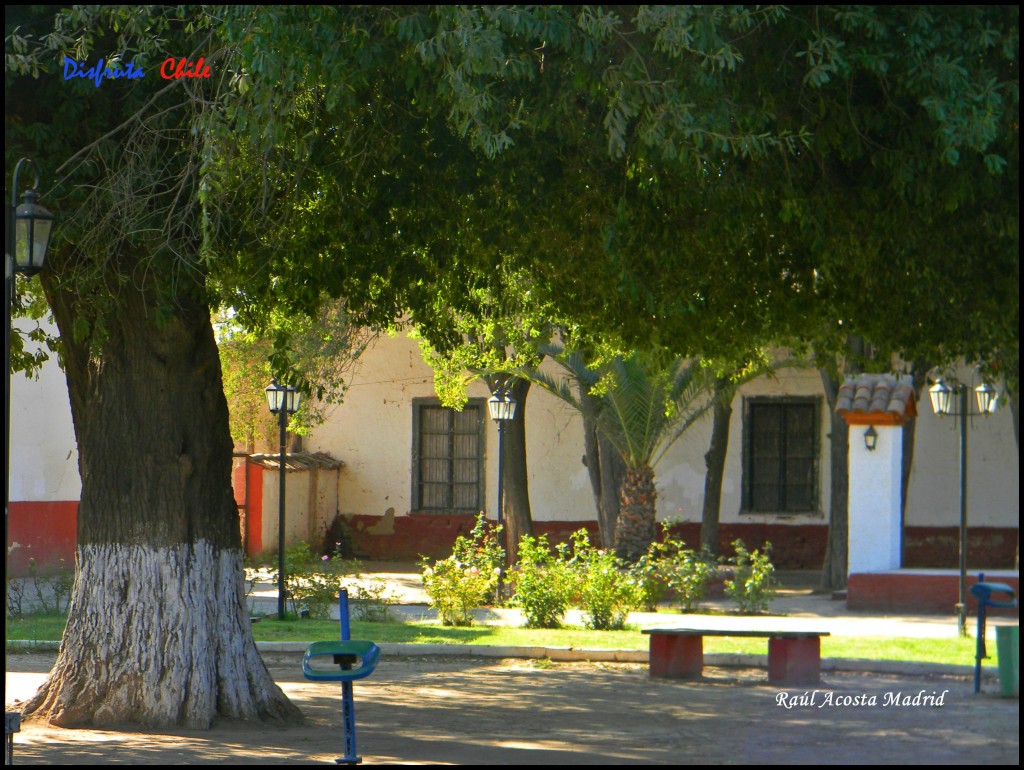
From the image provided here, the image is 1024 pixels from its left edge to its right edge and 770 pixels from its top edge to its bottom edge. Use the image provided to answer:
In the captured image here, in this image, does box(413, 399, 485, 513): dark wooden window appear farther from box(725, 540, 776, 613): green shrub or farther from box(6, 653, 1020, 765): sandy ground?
box(6, 653, 1020, 765): sandy ground

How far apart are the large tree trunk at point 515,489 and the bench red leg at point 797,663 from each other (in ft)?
30.6

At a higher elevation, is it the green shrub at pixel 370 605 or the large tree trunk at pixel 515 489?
the large tree trunk at pixel 515 489

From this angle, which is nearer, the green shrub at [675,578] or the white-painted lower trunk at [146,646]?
the white-painted lower trunk at [146,646]

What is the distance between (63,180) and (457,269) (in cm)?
288

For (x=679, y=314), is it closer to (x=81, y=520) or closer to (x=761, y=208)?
(x=761, y=208)

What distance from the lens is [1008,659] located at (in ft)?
27.5

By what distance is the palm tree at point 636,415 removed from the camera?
1848 centimetres

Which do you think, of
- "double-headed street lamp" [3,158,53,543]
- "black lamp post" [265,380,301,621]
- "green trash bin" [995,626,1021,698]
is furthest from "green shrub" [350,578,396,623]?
"double-headed street lamp" [3,158,53,543]

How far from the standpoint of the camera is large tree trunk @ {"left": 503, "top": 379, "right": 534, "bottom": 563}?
19.1m

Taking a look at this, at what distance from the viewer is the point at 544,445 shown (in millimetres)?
24047

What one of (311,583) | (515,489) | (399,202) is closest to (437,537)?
(515,489)

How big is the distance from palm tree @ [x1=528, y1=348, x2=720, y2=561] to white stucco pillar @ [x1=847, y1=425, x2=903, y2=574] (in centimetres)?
329

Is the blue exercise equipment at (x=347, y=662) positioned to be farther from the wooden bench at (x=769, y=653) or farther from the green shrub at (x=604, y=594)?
the green shrub at (x=604, y=594)

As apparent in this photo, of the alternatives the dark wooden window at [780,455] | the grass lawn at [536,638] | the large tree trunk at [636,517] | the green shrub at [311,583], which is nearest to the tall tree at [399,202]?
the grass lawn at [536,638]
